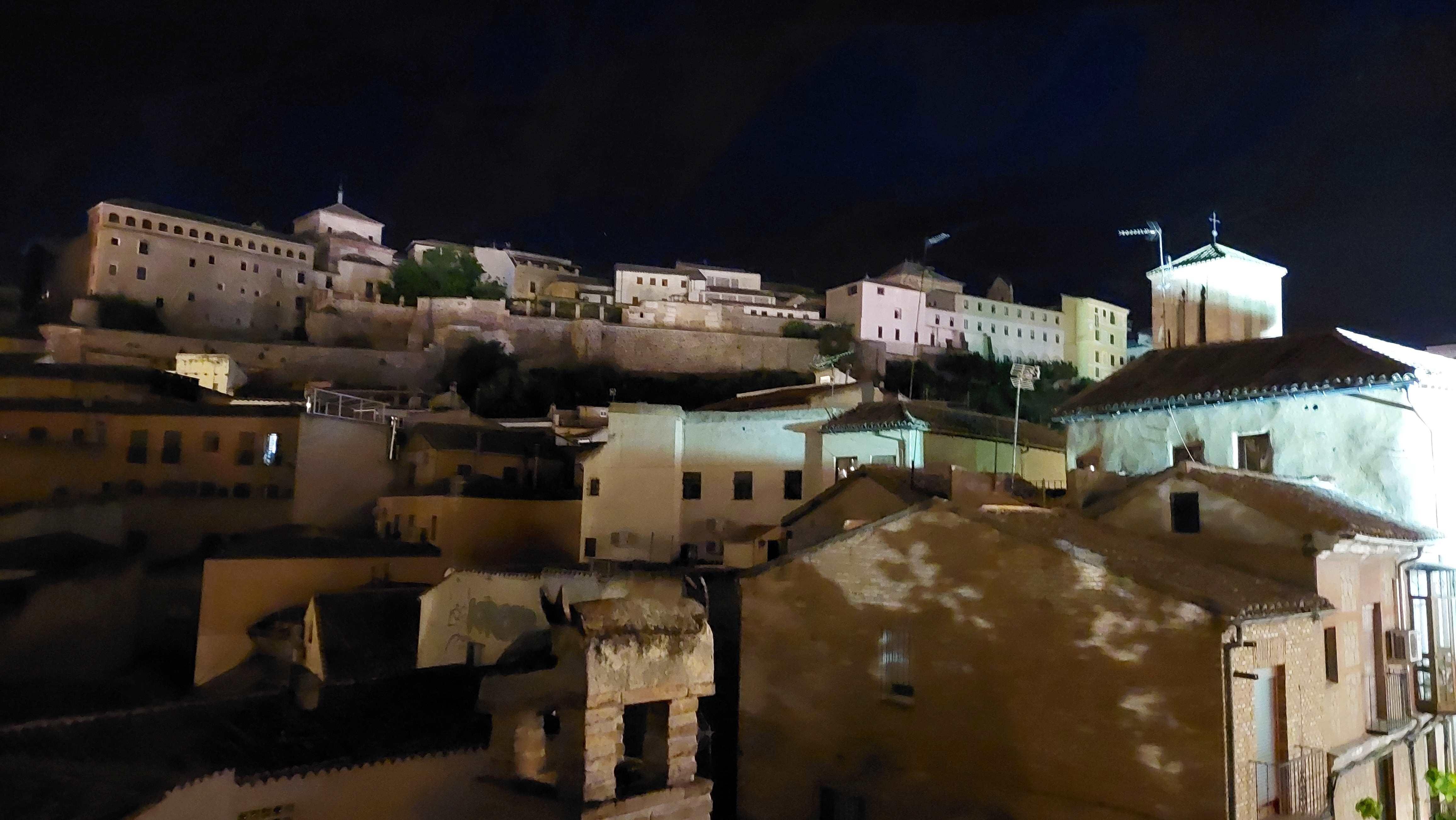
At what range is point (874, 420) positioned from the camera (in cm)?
2253

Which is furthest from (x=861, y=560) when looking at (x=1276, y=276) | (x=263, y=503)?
(x=263, y=503)

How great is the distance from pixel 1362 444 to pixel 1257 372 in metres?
1.93

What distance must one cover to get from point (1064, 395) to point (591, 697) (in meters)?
58.4

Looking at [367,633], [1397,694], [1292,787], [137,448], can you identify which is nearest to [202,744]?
[367,633]

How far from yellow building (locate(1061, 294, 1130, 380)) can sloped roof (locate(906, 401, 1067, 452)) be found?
5158cm

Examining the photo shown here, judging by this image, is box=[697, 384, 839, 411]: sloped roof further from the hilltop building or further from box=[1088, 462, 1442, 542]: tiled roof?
the hilltop building

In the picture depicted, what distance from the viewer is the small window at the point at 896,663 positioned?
38.9 feet

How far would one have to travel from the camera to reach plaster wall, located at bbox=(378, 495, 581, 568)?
94.4 feet

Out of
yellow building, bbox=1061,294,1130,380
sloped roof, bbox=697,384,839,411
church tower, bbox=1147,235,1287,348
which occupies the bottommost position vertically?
sloped roof, bbox=697,384,839,411

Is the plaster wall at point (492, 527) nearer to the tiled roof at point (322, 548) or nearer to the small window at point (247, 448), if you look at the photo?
the tiled roof at point (322, 548)

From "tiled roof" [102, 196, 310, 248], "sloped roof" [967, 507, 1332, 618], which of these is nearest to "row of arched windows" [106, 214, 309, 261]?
"tiled roof" [102, 196, 310, 248]

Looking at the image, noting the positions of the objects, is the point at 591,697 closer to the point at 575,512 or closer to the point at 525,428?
the point at 575,512

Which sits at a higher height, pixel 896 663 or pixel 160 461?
pixel 160 461

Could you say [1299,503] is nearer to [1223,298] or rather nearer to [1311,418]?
[1311,418]
